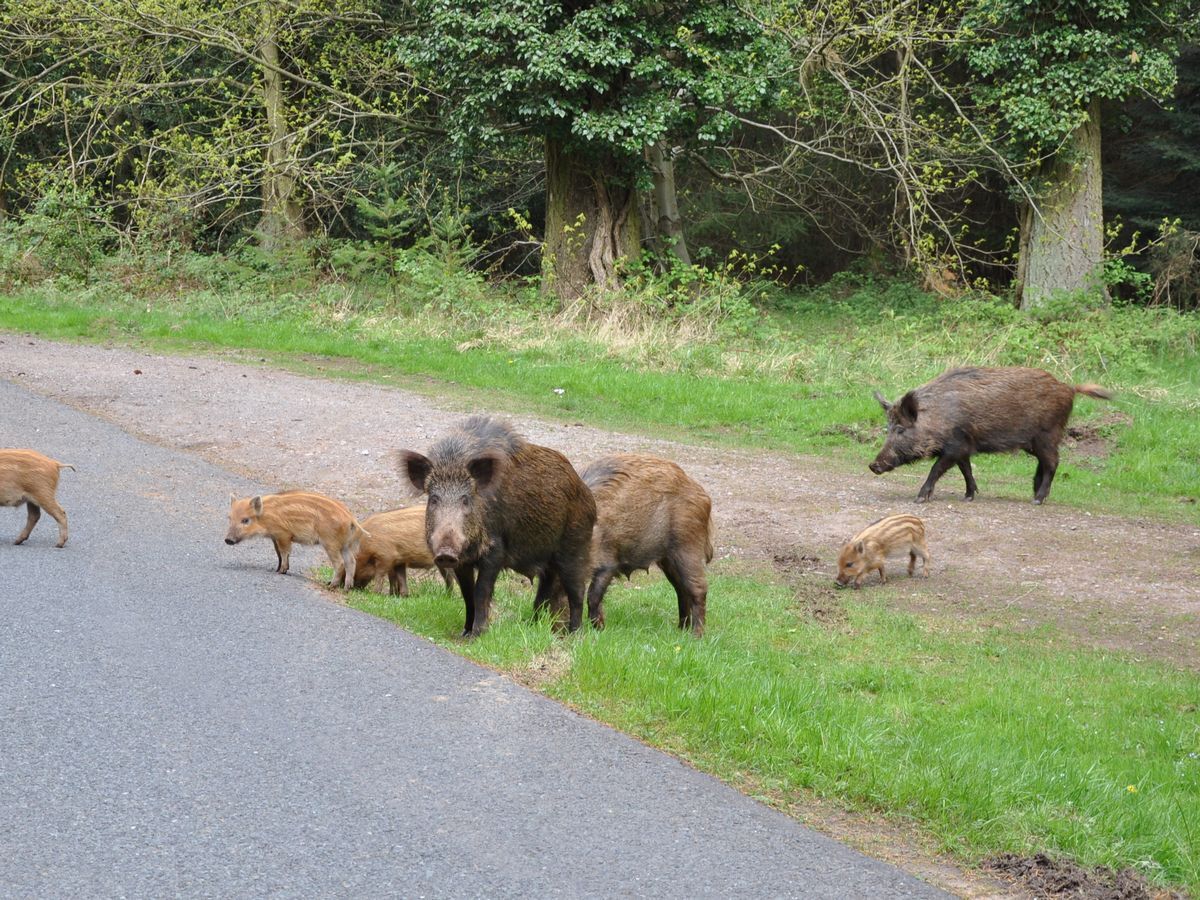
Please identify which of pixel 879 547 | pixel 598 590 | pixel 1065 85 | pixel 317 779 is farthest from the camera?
pixel 1065 85

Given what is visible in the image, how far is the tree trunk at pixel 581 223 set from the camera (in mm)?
26344

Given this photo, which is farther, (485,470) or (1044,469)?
(1044,469)

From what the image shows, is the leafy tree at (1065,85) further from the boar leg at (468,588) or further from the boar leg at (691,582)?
the boar leg at (468,588)

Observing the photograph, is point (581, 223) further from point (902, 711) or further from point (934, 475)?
point (902, 711)

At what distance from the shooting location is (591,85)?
24594 mm

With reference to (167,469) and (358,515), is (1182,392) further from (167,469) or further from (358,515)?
(167,469)

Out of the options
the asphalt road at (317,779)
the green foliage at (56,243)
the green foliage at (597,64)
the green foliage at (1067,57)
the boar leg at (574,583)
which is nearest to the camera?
the asphalt road at (317,779)

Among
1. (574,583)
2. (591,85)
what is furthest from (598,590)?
(591,85)

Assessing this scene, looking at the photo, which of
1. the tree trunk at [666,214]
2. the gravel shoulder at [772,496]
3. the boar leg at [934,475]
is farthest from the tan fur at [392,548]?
the tree trunk at [666,214]

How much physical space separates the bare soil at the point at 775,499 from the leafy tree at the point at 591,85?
7567 millimetres

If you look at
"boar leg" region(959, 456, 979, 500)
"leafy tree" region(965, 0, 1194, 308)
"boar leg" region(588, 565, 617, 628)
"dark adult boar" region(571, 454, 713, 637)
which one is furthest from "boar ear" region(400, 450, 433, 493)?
"leafy tree" region(965, 0, 1194, 308)

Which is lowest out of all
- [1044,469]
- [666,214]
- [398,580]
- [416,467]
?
[398,580]

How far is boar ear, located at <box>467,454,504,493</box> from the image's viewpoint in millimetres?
7887

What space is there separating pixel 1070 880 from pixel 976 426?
Result: 34.5 ft
